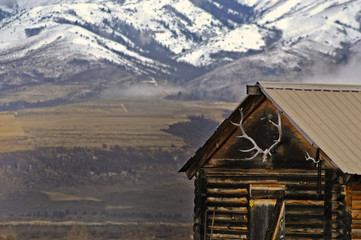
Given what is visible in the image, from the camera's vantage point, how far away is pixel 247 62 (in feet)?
645

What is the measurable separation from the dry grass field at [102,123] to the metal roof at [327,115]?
136311mm

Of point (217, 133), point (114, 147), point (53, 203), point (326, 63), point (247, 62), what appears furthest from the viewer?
point (247, 62)

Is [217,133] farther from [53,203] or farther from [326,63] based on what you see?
[326,63]

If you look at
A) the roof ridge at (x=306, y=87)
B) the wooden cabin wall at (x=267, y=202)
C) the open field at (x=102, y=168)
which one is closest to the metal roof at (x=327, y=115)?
the roof ridge at (x=306, y=87)

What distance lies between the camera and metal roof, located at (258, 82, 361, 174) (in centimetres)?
2008

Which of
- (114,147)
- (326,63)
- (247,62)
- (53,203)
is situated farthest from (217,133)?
(247,62)

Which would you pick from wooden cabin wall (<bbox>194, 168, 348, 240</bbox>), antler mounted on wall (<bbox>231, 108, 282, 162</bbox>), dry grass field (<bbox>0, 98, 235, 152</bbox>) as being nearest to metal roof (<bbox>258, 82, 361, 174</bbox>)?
antler mounted on wall (<bbox>231, 108, 282, 162</bbox>)

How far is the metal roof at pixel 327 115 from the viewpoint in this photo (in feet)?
65.9

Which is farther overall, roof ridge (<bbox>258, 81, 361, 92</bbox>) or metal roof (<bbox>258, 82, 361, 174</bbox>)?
roof ridge (<bbox>258, 81, 361, 92</bbox>)

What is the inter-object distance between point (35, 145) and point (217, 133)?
139 m

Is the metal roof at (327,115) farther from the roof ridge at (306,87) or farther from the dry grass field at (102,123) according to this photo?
the dry grass field at (102,123)

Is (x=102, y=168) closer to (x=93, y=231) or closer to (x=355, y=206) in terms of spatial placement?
(x=93, y=231)

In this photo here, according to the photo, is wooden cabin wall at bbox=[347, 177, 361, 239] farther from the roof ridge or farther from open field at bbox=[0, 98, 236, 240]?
open field at bbox=[0, 98, 236, 240]

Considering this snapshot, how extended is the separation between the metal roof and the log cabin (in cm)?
3
